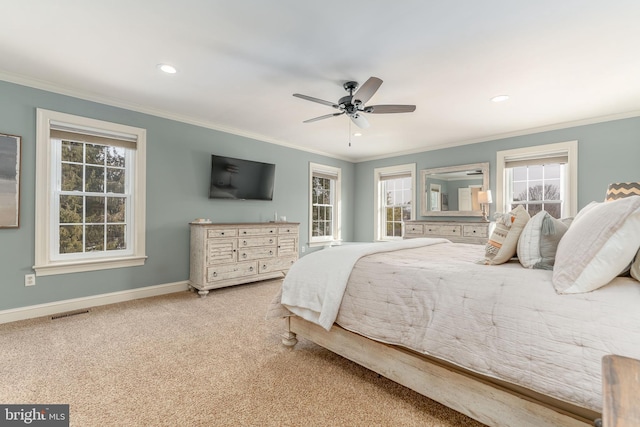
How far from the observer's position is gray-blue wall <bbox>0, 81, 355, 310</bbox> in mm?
2980

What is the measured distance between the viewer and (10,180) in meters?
2.89

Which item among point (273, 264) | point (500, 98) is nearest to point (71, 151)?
point (273, 264)

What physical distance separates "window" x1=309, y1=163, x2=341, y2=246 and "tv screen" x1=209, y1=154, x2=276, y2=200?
3.81ft

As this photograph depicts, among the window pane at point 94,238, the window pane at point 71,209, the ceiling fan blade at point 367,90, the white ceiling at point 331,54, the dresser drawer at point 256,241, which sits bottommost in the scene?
the dresser drawer at point 256,241

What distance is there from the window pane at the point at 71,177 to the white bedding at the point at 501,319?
11.2 ft

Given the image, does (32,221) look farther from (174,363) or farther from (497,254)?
(497,254)

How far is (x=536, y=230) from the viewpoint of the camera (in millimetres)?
1648

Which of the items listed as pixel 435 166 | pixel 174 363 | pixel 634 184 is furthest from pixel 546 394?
pixel 435 166

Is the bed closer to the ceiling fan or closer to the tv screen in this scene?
the ceiling fan

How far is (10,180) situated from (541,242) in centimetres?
454

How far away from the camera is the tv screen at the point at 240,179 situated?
4414mm

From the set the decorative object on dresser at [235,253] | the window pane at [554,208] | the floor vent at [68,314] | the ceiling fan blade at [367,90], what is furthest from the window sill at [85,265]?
the window pane at [554,208]

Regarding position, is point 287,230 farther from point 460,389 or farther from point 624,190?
point 624,190

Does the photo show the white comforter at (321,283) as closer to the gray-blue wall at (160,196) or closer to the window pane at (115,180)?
the gray-blue wall at (160,196)
